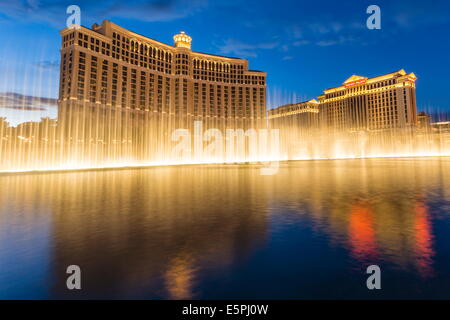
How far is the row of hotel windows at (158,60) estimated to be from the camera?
226 feet

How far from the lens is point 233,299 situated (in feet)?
11.0

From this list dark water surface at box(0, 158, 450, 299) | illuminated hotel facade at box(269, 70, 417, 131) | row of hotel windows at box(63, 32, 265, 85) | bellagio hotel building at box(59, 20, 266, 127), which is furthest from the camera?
illuminated hotel facade at box(269, 70, 417, 131)

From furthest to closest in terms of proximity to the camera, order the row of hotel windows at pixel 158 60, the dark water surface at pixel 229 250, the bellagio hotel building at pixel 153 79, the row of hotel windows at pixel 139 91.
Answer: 1. the row of hotel windows at pixel 158 60
2. the row of hotel windows at pixel 139 91
3. the bellagio hotel building at pixel 153 79
4. the dark water surface at pixel 229 250

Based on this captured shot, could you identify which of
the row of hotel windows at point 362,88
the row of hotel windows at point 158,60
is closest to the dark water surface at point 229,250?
the row of hotel windows at point 158,60

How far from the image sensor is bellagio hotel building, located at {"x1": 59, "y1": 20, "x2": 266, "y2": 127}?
6569 centimetres

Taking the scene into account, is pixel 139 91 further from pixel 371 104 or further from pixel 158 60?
pixel 371 104

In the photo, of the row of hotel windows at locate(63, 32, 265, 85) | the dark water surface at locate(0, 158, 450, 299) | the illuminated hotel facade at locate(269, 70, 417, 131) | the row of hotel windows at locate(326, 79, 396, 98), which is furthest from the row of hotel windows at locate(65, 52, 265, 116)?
the dark water surface at locate(0, 158, 450, 299)

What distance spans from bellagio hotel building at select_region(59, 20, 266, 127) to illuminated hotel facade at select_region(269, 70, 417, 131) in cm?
4553

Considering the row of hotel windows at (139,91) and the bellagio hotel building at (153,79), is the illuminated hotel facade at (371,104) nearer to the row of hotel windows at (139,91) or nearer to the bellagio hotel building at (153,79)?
the bellagio hotel building at (153,79)

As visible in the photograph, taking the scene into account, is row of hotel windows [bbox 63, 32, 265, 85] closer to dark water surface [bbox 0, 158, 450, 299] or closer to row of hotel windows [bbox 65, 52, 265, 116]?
row of hotel windows [bbox 65, 52, 265, 116]

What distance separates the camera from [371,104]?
114 meters

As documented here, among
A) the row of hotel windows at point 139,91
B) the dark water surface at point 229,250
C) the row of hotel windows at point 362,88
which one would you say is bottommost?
the dark water surface at point 229,250
